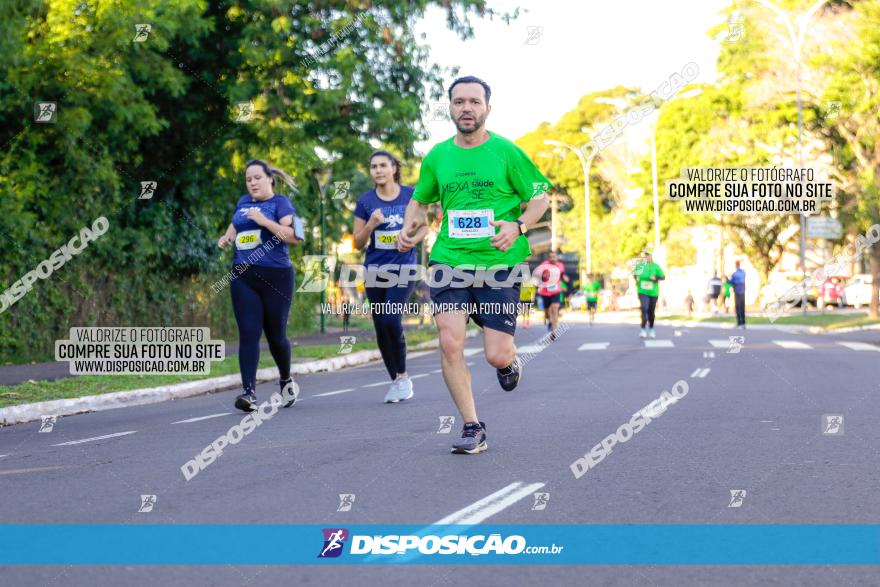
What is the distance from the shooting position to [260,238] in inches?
394

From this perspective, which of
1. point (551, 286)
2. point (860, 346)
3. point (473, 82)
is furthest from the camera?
point (551, 286)

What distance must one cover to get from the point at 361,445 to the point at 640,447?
176 cm

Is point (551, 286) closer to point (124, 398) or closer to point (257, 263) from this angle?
point (124, 398)

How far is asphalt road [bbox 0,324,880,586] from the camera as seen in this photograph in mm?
4367

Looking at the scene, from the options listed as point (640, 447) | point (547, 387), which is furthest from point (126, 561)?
point (547, 387)

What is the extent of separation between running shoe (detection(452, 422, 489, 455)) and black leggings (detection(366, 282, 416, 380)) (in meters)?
3.18

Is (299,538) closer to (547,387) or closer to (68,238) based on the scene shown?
(547,387)

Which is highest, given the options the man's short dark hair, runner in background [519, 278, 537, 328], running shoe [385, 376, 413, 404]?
the man's short dark hair

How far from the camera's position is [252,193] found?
402 inches

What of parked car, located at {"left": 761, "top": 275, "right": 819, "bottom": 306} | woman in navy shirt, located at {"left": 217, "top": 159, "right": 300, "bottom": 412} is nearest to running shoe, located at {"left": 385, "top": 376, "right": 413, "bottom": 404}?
woman in navy shirt, located at {"left": 217, "top": 159, "right": 300, "bottom": 412}

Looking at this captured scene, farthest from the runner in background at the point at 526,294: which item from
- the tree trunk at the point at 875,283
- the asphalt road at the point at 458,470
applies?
the tree trunk at the point at 875,283

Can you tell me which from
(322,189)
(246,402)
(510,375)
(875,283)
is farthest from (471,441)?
(875,283)

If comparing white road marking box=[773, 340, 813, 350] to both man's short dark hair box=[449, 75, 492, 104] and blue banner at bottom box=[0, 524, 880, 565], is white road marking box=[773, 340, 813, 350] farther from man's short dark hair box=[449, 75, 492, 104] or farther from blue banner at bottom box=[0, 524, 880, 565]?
blue banner at bottom box=[0, 524, 880, 565]

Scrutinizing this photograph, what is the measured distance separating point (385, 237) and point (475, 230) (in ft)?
11.2
